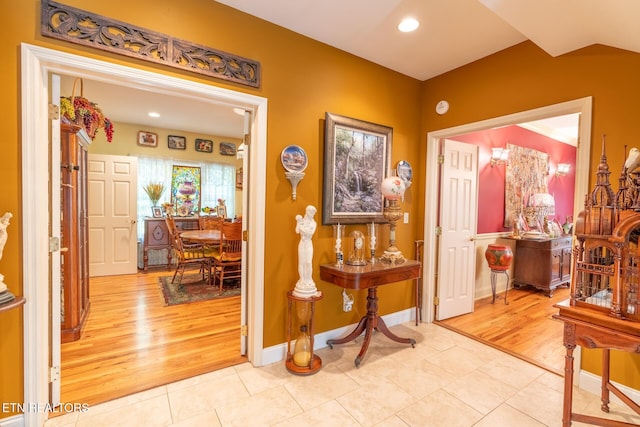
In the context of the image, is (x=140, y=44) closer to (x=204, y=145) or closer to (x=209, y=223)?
(x=209, y=223)

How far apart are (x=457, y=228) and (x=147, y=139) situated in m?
5.40

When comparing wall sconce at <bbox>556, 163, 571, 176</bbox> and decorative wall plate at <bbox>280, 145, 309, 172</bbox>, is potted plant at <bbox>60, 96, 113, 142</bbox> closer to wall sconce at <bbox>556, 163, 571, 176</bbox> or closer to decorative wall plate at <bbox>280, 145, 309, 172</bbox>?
decorative wall plate at <bbox>280, 145, 309, 172</bbox>

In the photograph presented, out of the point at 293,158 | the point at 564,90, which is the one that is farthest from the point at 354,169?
the point at 564,90

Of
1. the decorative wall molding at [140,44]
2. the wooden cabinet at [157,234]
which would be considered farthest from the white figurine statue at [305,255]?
the wooden cabinet at [157,234]

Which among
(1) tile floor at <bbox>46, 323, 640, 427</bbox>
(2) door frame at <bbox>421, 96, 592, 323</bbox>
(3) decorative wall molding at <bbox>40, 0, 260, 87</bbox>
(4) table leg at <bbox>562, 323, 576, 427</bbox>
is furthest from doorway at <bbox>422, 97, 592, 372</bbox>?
(3) decorative wall molding at <bbox>40, 0, 260, 87</bbox>

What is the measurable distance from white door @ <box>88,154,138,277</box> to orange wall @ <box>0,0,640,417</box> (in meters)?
3.79

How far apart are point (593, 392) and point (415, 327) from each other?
1427 mm

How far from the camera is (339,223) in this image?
9.09 feet

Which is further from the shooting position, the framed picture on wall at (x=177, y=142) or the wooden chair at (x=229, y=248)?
the framed picture on wall at (x=177, y=142)

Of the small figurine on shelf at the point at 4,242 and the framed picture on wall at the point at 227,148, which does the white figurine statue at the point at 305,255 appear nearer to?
the small figurine on shelf at the point at 4,242

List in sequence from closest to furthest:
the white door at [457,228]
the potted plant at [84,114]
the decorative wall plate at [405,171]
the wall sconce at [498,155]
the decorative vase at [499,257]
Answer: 1. the potted plant at [84,114]
2. the decorative wall plate at [405,171]
3. the white door at [457,228]
4. the decorative vase at [499,257]
5. the wall sconce at [498,155]

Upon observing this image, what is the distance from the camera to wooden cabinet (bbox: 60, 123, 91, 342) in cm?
266

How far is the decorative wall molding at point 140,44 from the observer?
1684 millimetres

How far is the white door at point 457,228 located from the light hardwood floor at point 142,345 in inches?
89.8
